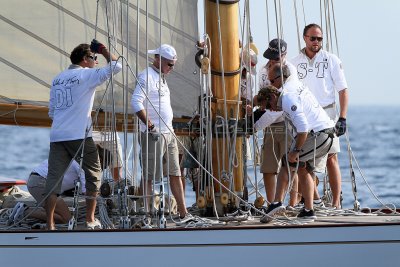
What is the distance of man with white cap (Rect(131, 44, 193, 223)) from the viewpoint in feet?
40.1

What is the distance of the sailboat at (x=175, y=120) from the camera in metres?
11.4

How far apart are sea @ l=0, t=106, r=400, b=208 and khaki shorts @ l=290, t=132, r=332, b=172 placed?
30.2 ft

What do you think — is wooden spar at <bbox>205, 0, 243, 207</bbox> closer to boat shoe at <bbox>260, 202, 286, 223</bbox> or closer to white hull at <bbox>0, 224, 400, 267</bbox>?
boat shoe at <bbox>260, 202, 286, 223</bbox>

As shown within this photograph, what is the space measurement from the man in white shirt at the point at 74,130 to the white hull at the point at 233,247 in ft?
1.98

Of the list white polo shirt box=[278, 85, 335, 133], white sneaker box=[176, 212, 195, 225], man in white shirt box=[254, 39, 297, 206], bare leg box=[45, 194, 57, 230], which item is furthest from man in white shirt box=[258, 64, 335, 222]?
bare leg box=[45, 194, 57, 230]

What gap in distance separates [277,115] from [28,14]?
8.13ft

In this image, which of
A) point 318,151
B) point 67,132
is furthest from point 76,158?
point 318,151

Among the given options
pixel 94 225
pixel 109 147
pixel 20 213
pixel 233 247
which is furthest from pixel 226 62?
pixel 20 213

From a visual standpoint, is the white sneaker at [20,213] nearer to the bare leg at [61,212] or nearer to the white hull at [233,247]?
the bare leg at [61,212]

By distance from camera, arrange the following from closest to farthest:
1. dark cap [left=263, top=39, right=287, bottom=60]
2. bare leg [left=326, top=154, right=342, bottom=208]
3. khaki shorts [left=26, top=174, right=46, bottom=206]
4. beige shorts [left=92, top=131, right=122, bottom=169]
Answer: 1. dark cap [left=263, top=39, right=287, bottom=60]
2. beige shorts [left=92, top=131, right=122, bottom=169]
3. khaki shorts [left=26, top=174, right=46, bottom=206]
4. bare leg [left=326, top=154, right=342, bottom=208]

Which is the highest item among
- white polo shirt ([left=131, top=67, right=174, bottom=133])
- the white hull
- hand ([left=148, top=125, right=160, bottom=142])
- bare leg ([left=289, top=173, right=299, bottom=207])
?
white polo shirt ([left=131, top=67, right=174, bottom=133])

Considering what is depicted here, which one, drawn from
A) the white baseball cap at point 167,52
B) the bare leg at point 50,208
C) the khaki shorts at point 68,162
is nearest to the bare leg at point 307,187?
the white baseball cap at point 167,52

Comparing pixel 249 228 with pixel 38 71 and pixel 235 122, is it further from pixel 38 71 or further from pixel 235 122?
pixel 38 71

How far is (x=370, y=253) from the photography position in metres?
11.4
